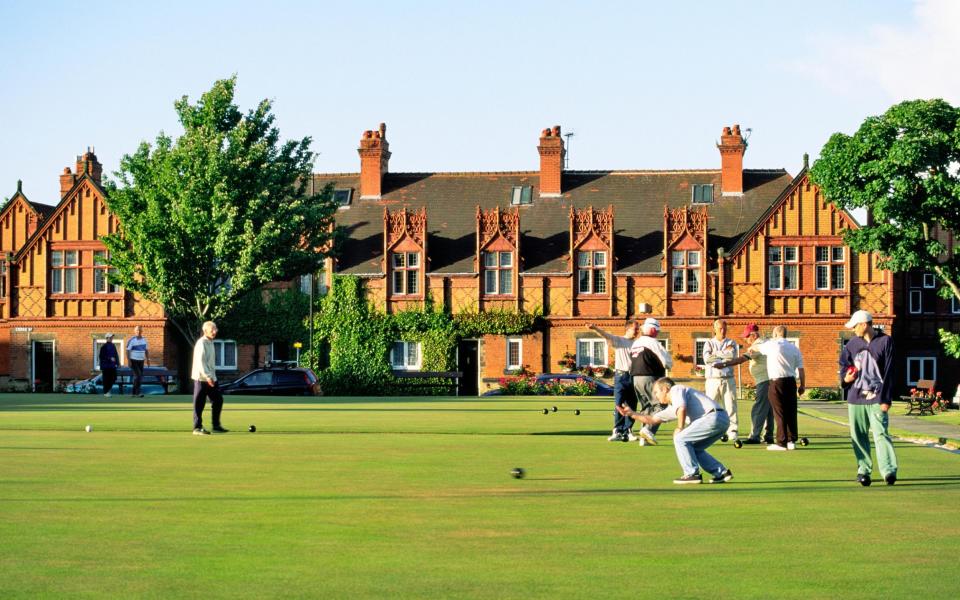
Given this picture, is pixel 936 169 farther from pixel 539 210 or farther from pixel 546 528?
pixel 546 528

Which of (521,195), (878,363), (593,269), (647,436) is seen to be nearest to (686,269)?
(593,269)

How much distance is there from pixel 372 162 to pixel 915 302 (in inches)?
1107

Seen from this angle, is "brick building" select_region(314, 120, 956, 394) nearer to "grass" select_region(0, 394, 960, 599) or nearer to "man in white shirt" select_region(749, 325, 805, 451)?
"man in white shirt" select_region(749, 325, 805, 451)

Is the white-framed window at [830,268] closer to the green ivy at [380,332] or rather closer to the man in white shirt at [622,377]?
the green ivy at [380,332]

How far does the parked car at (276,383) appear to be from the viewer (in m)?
49.3

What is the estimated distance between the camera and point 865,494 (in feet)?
43.3

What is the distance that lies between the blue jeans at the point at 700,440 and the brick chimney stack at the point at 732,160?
2063 inches

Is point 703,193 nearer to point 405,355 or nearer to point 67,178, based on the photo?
point 405,355

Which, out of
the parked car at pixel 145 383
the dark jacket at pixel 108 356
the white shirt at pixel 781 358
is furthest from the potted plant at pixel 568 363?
the white shirt at pixel 781 358

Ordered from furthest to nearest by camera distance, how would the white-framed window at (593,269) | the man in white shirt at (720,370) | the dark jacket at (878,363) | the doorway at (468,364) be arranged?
the doorway at (468,364)
the white-framed window at (593,269)
the man in white shirt at (720,370)
the dark jacket at (878,363)

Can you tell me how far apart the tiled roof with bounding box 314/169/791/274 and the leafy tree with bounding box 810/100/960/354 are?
422 inches

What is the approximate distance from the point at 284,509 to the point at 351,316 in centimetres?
5145

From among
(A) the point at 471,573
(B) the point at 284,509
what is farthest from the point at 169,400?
(A) the point at 471,573

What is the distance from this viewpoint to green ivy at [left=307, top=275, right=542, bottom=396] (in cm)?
6153
